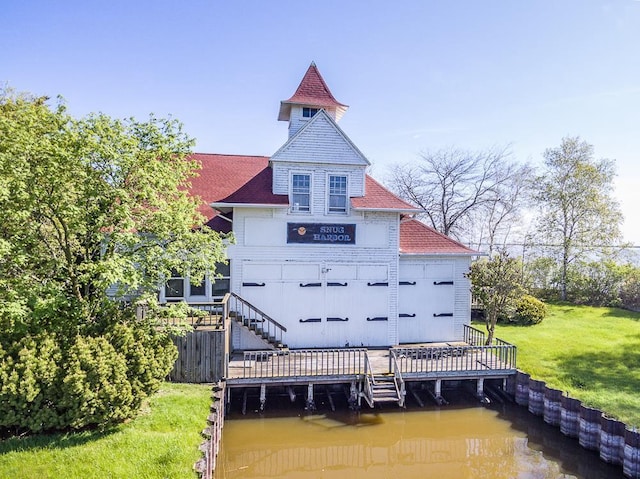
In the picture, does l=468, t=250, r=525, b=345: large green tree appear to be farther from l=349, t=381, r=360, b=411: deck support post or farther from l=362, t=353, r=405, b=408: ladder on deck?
l=349, t=381, r=360, b=411: deck support post

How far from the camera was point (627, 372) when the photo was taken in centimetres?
1472

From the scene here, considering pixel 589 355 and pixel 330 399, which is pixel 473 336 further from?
pixel 330 399

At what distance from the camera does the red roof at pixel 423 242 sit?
16.5 metres

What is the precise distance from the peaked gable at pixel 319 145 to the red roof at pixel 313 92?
103 inches

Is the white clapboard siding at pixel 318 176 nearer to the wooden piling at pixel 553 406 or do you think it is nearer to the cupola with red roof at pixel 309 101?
the cupola with red roof at pixel 309 101

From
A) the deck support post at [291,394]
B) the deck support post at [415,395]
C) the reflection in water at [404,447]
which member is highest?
the deck support post at [291,394]

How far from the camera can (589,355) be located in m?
16.5

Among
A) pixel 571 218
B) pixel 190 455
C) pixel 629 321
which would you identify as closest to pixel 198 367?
pixel 190 455

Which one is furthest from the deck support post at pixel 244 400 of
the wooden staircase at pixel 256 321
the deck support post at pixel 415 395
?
the deck support post at pixel 415 395

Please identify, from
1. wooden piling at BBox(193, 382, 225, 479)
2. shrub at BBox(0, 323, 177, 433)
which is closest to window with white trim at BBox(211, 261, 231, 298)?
wooden piling at BBox(193, 382, 225, 479)

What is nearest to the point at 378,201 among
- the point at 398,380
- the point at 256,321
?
the point at 256,321

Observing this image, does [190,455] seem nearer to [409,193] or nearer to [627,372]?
[627,372]

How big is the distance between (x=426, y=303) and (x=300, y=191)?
668 centimetres

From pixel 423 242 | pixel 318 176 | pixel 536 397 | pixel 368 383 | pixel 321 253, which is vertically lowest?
pixel 536 397
